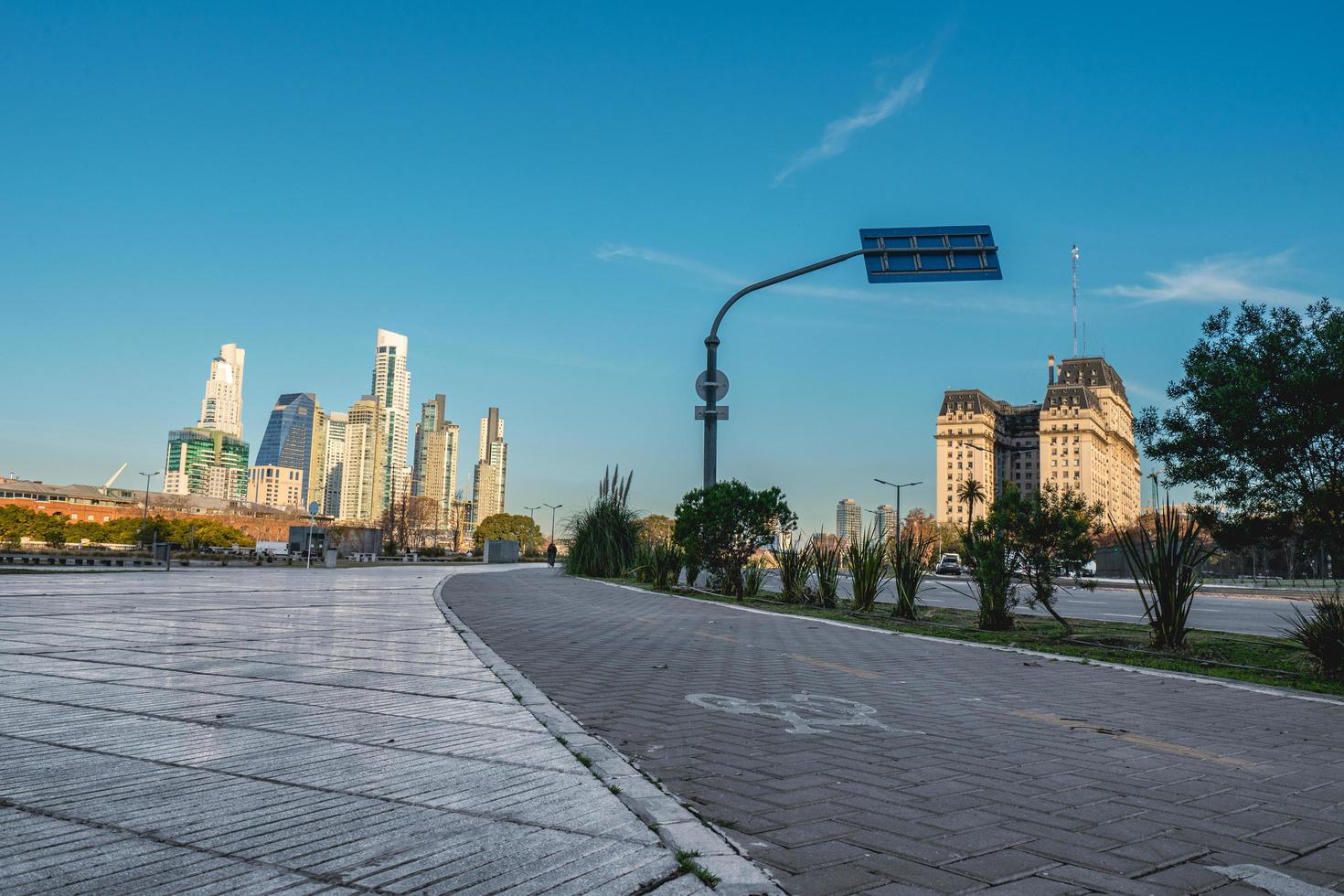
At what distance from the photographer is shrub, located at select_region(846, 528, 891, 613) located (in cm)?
1605

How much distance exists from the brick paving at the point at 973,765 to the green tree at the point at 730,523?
10.6 m

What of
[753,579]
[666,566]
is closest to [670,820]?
[753,579]

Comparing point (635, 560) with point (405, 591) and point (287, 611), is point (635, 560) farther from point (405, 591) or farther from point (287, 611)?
point (287, 611)

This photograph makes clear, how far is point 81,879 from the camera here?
2.72 meters

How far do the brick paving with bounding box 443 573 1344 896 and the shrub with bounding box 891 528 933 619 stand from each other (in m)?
5.33

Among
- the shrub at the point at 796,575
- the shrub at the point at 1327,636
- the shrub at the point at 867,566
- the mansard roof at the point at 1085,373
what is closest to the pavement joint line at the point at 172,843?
the shrub at the point at 1327,636

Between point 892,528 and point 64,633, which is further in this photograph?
point 892,528

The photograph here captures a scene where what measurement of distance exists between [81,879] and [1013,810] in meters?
3.30

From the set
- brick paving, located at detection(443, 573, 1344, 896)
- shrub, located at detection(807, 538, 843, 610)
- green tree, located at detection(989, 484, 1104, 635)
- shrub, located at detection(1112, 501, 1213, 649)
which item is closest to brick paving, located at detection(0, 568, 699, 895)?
brick paving, located at detection(443, 573, 1344, 896)

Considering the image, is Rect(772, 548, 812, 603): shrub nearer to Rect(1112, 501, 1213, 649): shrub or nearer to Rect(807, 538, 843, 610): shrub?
Rect(807, 538, 843, 610): shrub

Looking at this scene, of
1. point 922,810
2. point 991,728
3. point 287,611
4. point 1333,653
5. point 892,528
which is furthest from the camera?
point 892,528

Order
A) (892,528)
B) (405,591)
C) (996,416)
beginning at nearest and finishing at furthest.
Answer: (892,528)
(405,591)
(996,416)

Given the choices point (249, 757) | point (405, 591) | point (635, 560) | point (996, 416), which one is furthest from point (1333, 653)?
point (996, 416)

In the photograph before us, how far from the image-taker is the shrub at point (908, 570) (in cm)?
1492
